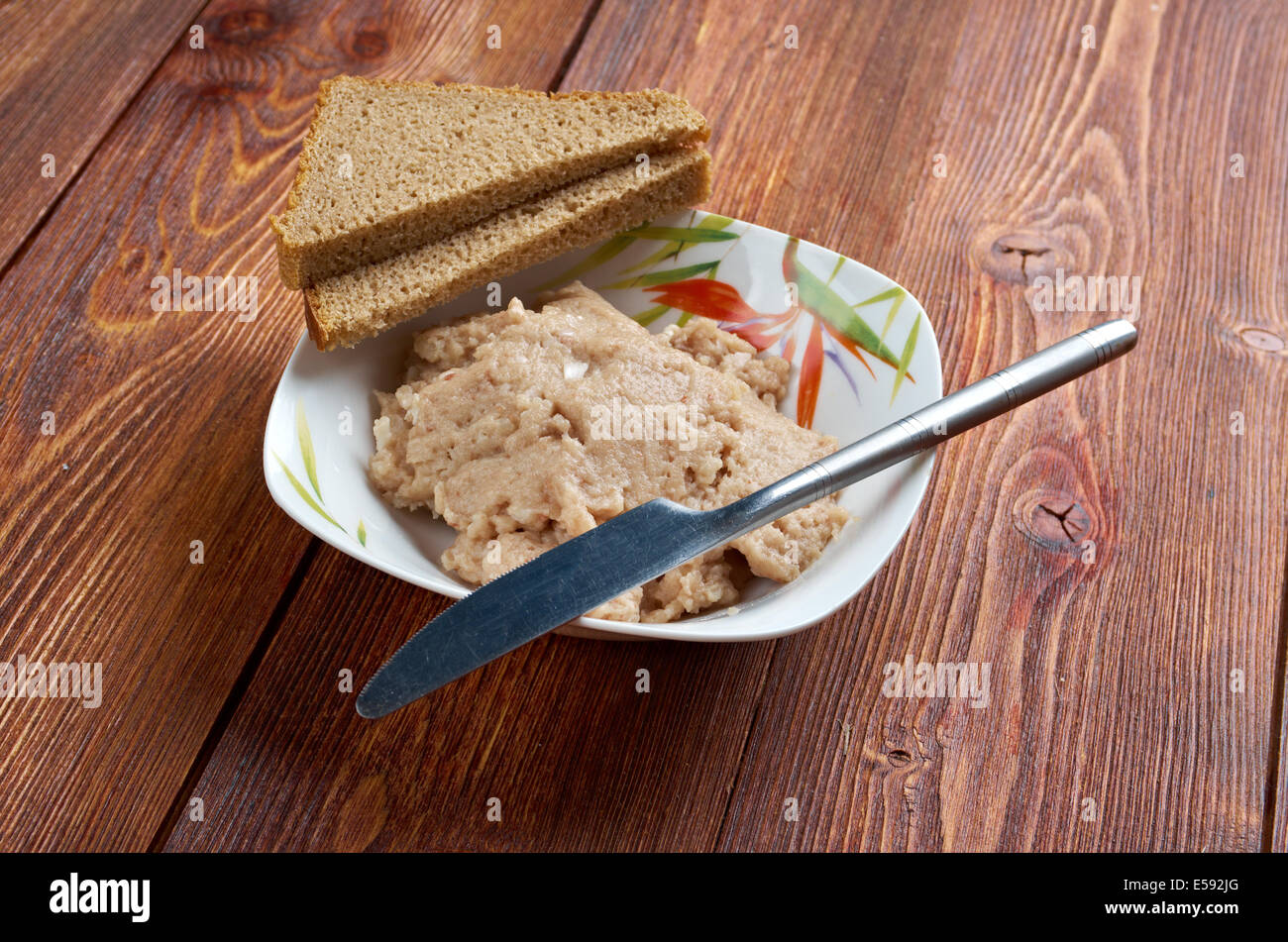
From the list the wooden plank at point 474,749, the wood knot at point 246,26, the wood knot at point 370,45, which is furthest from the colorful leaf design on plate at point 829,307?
the wood knot at point 246,26

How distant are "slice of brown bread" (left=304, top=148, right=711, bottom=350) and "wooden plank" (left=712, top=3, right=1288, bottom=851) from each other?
443 millimetres

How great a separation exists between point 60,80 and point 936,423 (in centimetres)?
176

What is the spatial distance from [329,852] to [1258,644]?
132 cm

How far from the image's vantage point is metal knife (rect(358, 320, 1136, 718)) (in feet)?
4.14

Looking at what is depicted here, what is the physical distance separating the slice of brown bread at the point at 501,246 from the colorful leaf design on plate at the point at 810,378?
317 mm

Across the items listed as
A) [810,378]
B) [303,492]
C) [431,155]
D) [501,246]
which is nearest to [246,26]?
[431,155]

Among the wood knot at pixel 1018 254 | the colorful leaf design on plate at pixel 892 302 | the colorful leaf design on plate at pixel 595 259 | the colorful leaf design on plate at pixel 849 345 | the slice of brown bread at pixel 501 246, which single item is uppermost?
the slice of brown bread at pixel 501 246

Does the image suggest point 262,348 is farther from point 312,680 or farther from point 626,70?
point 626,70

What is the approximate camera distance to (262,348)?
1.83m

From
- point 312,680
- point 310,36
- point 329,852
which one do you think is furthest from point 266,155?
point 329,852

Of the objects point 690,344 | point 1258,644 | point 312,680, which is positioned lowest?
point 1258,644

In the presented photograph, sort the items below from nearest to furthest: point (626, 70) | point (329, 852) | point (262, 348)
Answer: point (329, 852) < point (262, 348) < point (626, 70)

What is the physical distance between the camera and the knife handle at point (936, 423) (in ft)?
4.50

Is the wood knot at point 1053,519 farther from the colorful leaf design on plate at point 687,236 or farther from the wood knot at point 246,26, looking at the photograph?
the wood knot at point 246,26
